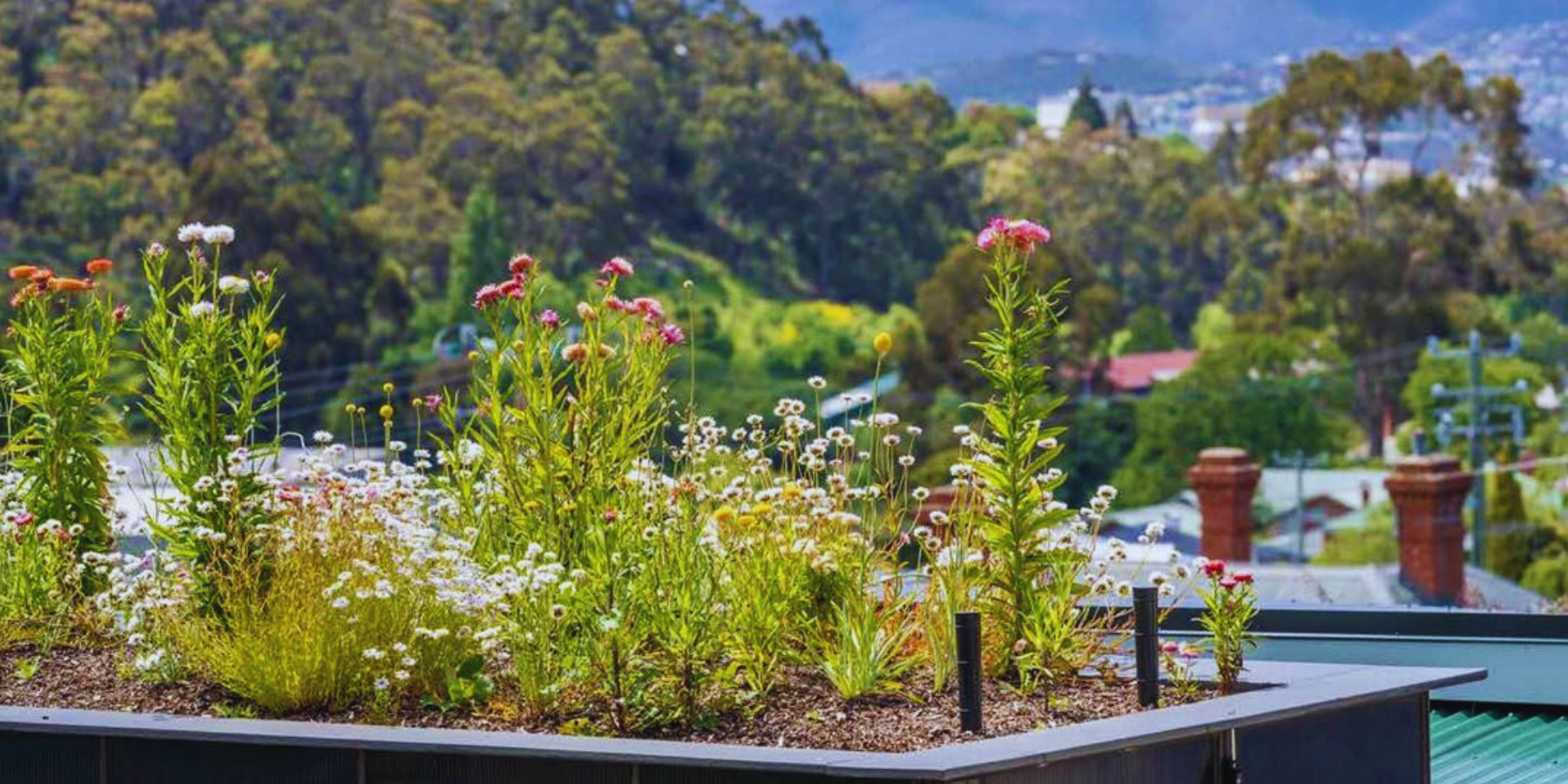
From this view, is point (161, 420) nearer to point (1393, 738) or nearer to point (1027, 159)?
point (1393, 738)

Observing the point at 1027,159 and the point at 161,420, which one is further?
the point at 1027,159

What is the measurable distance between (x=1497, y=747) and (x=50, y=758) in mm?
3382

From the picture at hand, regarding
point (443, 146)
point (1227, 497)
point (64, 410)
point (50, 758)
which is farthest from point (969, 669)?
point (443, 146)

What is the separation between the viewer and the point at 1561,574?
37.1m

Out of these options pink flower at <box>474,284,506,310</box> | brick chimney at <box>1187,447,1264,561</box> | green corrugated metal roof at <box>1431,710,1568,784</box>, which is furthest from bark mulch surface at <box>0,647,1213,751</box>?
brick chimney at <box>1187,447,1264,561</box>

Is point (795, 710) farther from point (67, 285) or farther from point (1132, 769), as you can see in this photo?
point (67, 285)

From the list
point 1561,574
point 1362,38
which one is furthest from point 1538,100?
point 1561,574

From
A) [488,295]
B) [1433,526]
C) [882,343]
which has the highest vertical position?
[488,295]

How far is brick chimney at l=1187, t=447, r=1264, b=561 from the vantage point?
79.5ft

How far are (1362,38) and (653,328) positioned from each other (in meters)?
190

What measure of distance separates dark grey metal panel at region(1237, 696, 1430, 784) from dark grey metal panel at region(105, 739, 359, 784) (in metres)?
1.59

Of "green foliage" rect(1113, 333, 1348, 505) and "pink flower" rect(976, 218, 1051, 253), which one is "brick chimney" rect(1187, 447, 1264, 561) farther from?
"green foliage" rect(1113, 333, 1348, 505)

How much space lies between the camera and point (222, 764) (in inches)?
173

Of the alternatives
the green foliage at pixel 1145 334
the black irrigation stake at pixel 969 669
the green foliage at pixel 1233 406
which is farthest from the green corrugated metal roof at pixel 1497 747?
the green foliage at pixel 1145 334
